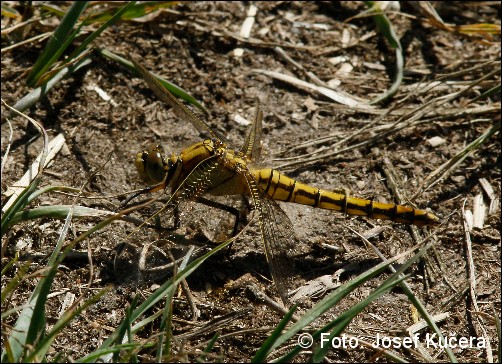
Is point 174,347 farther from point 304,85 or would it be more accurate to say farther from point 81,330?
point 304,85

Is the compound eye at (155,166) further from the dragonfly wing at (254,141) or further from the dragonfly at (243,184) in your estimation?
the dragonfly wing at (254,141)

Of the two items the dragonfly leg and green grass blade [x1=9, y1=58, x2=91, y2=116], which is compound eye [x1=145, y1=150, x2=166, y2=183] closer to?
the dragonfly leg

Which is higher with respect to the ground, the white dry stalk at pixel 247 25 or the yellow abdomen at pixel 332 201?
A: the white dry stalk at pixel 247 25

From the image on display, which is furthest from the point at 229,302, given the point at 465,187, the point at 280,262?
the point at 465,187

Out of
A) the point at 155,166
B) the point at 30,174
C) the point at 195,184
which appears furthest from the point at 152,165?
the point at 30,174

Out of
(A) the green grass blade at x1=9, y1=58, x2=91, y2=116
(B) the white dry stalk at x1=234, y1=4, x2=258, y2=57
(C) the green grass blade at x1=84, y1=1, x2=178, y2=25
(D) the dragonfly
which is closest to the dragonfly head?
(D) the dragonfly

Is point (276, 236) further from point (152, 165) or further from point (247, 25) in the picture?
point (247, 25)

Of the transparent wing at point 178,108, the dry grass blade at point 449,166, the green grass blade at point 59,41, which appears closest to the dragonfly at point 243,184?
A: the transparent wing at point 178,108
